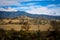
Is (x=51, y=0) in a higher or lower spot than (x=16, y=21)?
higher

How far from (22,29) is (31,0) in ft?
2.60

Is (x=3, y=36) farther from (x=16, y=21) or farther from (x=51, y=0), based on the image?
(x=51, y=0)

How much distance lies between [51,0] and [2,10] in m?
1.30

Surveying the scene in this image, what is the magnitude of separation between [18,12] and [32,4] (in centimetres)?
42

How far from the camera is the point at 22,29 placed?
364 centimetres

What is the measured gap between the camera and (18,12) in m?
3.77

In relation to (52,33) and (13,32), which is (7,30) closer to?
(13,32)

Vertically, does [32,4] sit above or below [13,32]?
above

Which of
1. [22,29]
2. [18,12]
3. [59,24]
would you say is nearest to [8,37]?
[22,29]

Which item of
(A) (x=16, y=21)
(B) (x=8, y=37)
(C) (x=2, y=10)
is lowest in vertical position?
(B) (x=8, y=37)

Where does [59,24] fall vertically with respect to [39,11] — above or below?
below

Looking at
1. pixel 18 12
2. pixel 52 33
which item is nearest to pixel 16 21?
pixel 18 12

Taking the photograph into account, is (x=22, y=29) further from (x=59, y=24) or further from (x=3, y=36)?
(x=59, y=24)

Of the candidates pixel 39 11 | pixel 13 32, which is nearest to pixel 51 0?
pixel 39 11
